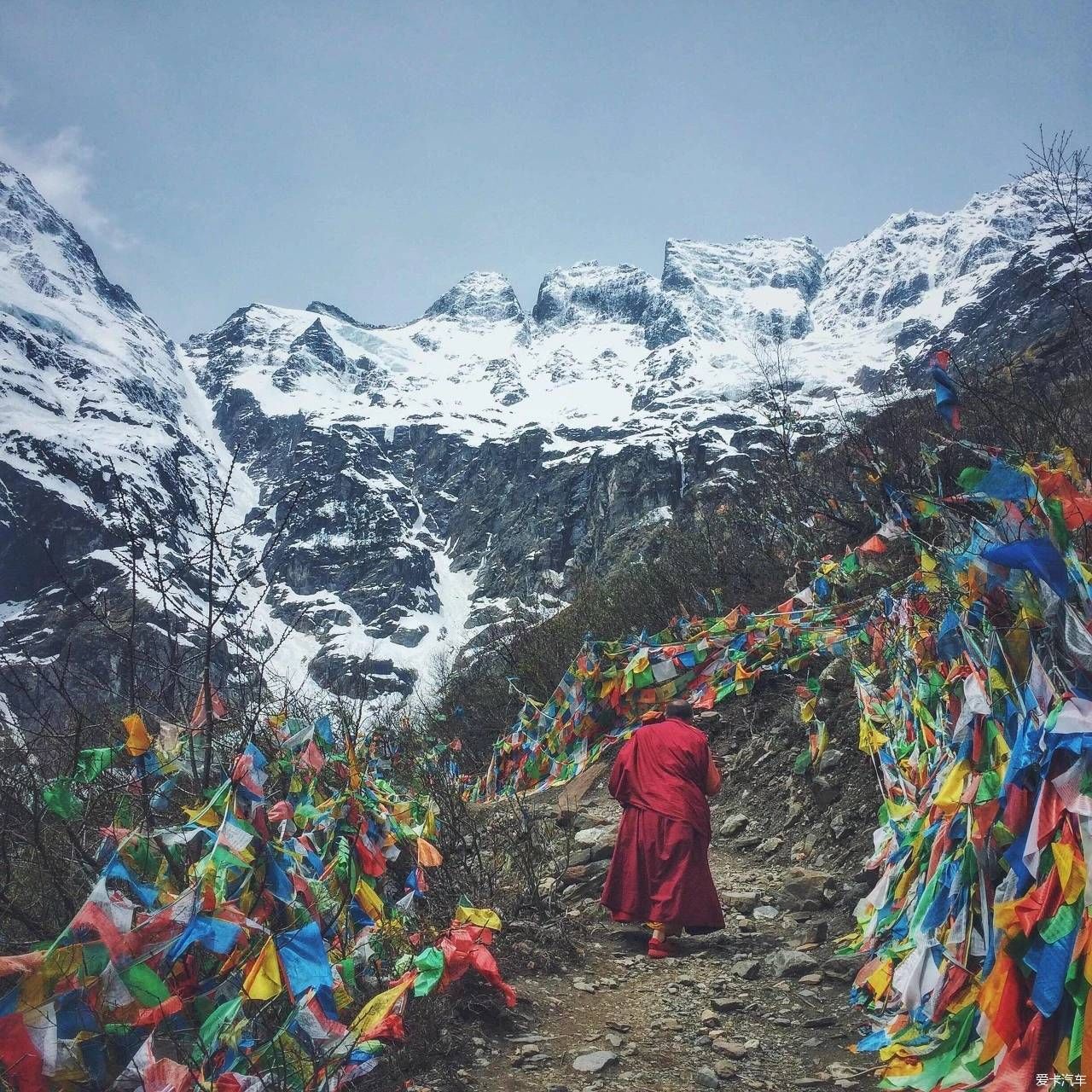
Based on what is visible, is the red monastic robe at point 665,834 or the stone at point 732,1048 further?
the red monastic robe at point 665,834

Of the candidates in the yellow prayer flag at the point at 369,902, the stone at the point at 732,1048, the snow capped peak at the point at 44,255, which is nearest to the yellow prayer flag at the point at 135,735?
the yellow prayer flag at the point at 369,902

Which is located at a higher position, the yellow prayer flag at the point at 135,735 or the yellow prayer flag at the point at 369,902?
the yellow prayer flag at the point at 135,735

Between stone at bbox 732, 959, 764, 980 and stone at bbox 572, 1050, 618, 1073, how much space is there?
3.57 feet

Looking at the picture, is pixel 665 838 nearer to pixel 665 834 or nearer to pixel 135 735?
pixel 665 834

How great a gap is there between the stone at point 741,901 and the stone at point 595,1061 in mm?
2132

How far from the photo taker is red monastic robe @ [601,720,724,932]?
14.5 ft

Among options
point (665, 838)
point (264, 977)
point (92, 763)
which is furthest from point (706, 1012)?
point (92, 763)

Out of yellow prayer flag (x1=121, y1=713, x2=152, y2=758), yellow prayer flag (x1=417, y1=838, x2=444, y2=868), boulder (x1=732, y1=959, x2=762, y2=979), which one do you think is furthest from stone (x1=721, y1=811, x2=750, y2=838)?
yellow prayer flag (x1=121, y1=713, x2=152, y2=758)

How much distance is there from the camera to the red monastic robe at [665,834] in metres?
4.42

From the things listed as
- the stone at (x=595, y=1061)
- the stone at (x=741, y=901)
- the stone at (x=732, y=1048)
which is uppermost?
the stone at (x=595, y=1061)

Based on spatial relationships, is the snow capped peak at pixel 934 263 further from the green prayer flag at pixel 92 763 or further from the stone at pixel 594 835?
the green prayer flag at pixel 92 763

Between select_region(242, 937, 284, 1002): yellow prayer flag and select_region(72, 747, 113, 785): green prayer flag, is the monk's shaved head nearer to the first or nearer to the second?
select_region(242, 937, 284, 1002): yellow prayer flag

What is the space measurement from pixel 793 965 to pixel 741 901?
1.25 metres

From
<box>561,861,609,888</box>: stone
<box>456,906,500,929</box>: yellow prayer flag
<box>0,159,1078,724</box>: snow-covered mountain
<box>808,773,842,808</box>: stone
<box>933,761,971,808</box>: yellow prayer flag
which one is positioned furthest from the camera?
<box>0,159,1078,724</box>: snow-covered mountain
